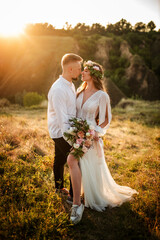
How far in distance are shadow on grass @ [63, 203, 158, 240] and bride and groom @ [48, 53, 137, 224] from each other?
143mm

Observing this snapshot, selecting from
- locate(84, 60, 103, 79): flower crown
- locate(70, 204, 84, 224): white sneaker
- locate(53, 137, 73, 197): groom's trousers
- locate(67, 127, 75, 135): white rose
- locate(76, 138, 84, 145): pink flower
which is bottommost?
locate(70, 204, 84, 224): white sneaker

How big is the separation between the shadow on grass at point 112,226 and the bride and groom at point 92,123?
14 cm

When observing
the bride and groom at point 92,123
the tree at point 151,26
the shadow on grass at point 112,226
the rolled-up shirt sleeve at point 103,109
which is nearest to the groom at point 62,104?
the bride and groom at point 92,123

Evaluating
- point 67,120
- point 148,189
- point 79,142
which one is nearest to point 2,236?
point 79,142

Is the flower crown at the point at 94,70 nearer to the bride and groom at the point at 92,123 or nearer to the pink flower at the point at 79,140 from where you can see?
the bride and groom at the point at 92,123

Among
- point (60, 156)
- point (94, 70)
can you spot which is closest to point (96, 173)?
point (60, 156)

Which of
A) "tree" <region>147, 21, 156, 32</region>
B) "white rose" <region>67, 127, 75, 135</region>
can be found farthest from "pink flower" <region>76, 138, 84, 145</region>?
"tree" <region>147, 21, 156, 32</region>

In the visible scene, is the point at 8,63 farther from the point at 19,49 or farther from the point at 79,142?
the point at 79,142

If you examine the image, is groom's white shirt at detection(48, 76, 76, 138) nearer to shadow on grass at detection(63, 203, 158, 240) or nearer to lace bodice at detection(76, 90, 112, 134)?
lace bodice at detection(76, 90, 112, 134)

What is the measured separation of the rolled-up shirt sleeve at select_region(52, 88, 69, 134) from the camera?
2.72 metres

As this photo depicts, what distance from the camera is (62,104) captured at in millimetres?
2746

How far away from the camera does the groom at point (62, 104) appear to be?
2738 millimetres

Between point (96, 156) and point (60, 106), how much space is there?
1.17 m

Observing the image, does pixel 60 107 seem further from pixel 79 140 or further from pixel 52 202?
pixel 52 202
